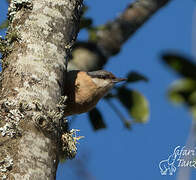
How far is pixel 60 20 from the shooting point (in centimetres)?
234

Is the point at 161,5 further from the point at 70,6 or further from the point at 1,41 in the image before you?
the point at 1,41

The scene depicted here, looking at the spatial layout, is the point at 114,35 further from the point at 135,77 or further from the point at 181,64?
the point at 181,64

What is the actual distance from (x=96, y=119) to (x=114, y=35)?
94 centimetres

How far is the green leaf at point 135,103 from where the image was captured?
369 cm

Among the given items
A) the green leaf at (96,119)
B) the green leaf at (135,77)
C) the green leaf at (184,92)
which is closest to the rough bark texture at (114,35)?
the green leaf at (135,77)

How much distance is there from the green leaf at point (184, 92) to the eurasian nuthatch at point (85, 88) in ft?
6.12

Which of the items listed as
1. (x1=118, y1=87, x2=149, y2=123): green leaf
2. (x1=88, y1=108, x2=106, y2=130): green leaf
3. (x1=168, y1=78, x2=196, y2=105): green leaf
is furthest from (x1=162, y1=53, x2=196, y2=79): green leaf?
(x1=88, y1=108, x2=106, y2=130): green leaf

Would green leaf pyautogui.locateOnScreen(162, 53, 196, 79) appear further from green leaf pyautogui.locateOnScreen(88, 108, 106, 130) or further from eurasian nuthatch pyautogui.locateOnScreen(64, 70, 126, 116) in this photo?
green leaf pyautogui.locateOnScreen(88, 108, 106, 130)

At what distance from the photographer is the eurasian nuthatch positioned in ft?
10.7

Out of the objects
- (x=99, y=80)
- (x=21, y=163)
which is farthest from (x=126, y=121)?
(x=21, y=163)

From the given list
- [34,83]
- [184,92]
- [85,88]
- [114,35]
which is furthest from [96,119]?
[184,92]

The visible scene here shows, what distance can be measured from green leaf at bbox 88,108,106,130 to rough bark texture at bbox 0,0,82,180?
147 cm

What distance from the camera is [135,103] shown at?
146 inches

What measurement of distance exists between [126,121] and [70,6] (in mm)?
1632
